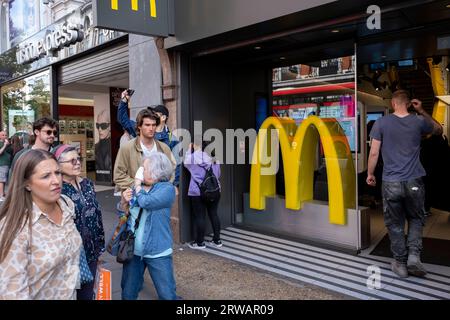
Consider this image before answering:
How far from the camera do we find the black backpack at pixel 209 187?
18.3ft

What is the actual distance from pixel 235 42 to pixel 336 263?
3.07 meters

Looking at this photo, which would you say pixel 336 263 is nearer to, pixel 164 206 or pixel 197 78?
pixel 164 206

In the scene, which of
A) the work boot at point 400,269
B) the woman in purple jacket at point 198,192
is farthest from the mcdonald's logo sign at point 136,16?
the work boot at point 400,269

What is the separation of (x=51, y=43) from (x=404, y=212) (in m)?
8.67

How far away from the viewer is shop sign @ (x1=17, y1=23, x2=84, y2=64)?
28.2 ft

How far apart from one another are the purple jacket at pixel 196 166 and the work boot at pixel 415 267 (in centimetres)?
276

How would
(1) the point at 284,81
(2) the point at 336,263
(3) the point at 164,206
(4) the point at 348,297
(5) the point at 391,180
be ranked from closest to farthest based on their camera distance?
1. (3) the point at 164,206
2. (4) the point at 348,297
3. (5) the point at 391,180
4. (2) the point at 336,263
5. (1) the point at 284,81

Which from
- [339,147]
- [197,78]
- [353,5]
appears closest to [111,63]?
[197,78]

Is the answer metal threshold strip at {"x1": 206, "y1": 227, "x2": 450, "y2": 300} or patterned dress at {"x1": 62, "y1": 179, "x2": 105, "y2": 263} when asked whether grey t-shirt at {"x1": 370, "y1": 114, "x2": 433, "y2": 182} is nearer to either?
metal threshold strip at {"x1": 206, "y1": 227, "x2": 450, "y2": 300}

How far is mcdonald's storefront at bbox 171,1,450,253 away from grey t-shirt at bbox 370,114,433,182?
96cm

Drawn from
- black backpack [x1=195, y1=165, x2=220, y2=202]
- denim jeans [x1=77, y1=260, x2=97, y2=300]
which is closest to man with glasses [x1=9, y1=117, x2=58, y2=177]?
denim jeans [x1=77, y1=260, x2=97, y2=300]

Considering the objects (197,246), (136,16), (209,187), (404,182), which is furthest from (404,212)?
(136,16)

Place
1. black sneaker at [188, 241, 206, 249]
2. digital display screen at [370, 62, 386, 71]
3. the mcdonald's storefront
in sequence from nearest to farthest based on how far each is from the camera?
the mcdonald's storefront < black sneaker at [188, 241, 206, 249] < digital display screen at [370, 62, 386, 71]
